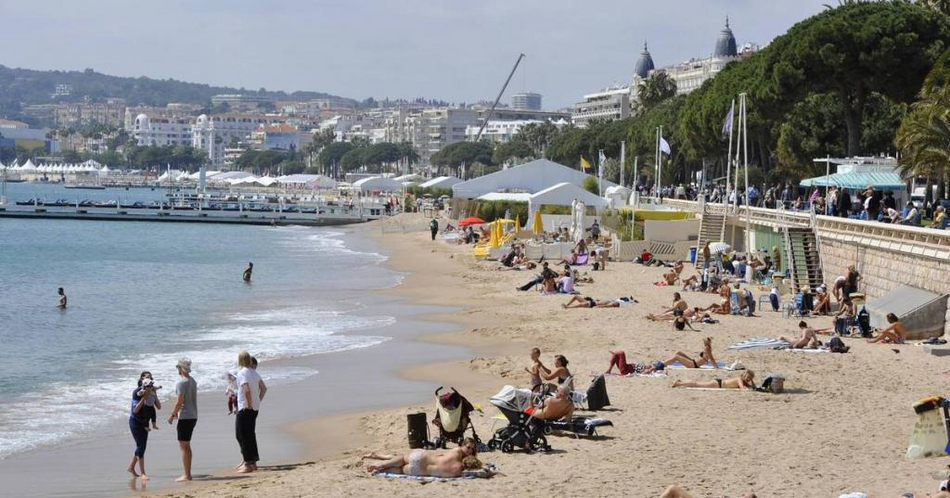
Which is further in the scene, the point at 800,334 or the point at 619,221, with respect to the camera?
the point at 619,221

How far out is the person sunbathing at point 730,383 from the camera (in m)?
15.1

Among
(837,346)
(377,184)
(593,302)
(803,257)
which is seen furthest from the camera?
(377,184)

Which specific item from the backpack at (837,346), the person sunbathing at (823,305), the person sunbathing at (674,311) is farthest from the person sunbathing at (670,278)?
the backpack at (837,346)

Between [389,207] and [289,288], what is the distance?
2098 inches

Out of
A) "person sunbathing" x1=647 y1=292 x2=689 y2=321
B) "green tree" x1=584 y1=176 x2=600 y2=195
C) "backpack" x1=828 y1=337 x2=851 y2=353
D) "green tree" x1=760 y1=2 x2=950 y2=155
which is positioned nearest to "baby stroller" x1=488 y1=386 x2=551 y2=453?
"backpack" x1=828 y1=337 x2=851 y2=353

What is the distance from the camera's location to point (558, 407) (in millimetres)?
12773

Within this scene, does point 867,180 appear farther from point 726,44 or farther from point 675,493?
point 726,44

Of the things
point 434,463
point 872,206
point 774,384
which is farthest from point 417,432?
point 872,206

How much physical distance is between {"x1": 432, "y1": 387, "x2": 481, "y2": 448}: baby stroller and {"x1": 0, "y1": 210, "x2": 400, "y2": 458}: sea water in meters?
5.01

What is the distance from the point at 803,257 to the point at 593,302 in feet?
16.6

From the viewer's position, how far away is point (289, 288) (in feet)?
118

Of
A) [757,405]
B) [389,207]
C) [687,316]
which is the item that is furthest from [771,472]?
[389,207]

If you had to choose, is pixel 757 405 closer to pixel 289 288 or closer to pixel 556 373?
pixel 556 373

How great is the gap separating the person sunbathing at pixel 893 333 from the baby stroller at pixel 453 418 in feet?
30.9
